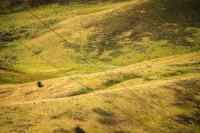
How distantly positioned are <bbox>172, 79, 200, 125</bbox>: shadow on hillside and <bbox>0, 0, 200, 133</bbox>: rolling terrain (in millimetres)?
177

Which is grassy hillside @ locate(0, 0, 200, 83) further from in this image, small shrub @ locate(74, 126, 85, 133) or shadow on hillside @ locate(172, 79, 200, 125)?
small shrub @ locate(74, 126, 85, 133)

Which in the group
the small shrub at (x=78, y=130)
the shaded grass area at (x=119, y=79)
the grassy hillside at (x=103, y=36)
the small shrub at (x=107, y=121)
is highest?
the small shrub at (x=78, y=130)

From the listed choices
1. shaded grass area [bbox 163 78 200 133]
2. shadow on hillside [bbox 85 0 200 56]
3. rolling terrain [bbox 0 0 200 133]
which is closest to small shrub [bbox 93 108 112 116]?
rolling terrain [bbox 0 0 200 133]

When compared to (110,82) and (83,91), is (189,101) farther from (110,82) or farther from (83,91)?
(83,91)

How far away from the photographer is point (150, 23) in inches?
5167

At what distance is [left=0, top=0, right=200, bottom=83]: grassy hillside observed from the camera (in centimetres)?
10662

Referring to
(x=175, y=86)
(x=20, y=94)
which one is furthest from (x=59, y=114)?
(x=175, y=86)

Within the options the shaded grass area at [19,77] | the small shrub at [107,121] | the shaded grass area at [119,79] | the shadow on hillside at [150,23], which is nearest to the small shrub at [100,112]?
the small shrub at [107,121]

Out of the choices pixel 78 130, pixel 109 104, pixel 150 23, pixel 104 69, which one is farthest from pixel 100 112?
pixel 150 23

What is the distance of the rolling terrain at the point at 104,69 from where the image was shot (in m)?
49.0

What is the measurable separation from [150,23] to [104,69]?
44985 millimetres

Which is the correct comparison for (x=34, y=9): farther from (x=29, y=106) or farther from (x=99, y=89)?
(x=29, y=106)

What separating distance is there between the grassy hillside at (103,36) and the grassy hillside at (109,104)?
64.3 feet

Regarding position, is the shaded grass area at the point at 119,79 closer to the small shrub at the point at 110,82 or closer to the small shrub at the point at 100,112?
the small shrub at the point at 110,82
